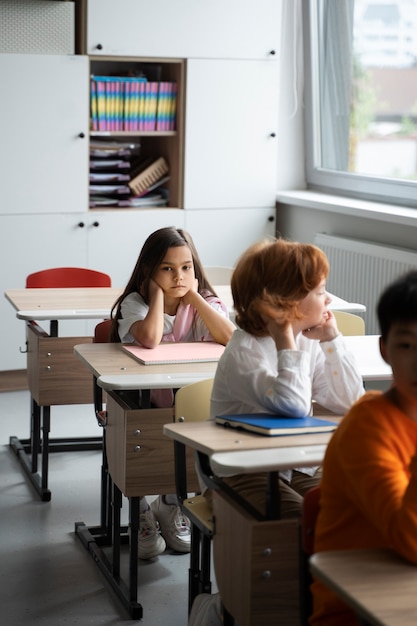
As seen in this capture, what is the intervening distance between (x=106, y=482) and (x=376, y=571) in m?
1.89

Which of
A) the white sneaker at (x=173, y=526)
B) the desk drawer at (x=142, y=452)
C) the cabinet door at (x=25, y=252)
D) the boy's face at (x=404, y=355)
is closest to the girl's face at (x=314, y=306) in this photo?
the desk drawer at (x=142, y=452)

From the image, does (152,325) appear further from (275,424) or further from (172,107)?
(172,107)

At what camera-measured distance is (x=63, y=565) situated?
3004 millimetres

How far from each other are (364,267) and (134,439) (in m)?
2.55

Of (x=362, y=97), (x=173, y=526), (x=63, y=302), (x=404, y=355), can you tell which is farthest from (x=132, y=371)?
(x=362, y=97)

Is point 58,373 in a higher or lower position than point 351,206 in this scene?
lower

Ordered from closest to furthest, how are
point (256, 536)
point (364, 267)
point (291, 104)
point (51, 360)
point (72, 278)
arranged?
point (256, 536)
point (51, 360)
point (72, 278)
point (364, 267)
point (291, 104)

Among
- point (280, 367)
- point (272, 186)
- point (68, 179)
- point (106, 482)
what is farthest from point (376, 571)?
point (272, 186)

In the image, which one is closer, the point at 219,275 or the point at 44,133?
the point at 219,275

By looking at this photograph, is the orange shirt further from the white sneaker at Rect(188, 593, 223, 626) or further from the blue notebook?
the white sneaker at Rect(188, 593, 223, 626)

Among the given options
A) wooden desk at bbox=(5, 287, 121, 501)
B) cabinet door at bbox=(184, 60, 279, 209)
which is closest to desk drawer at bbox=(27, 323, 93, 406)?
wooden desk at bbox=(5, 287, 121, 501)

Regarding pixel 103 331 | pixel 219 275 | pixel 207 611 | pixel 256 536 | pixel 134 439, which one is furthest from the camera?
pixel 219 275

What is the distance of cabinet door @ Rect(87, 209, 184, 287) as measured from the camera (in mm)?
5152

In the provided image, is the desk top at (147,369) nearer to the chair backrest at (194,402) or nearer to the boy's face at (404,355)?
the chair backrest at (194,402)
